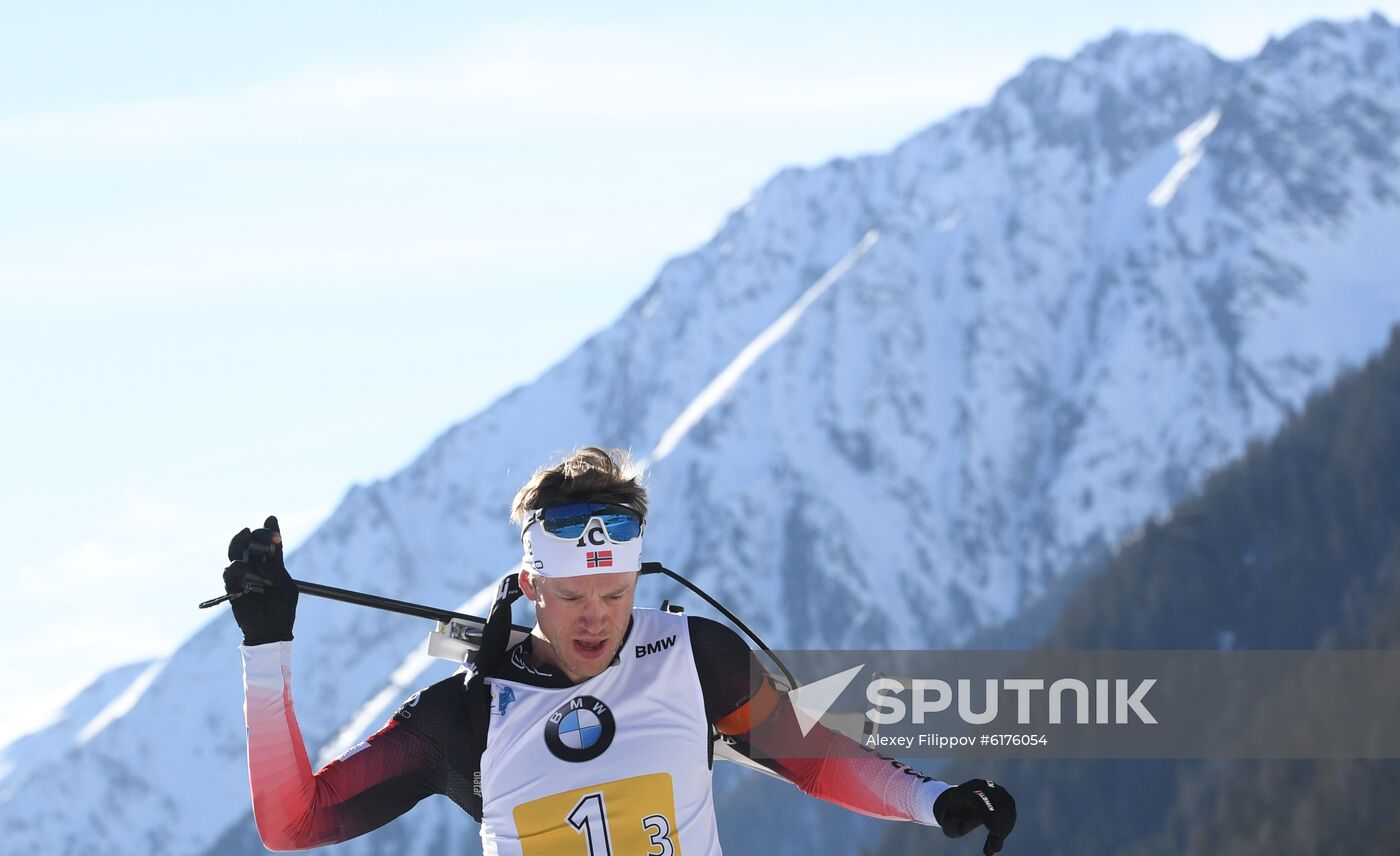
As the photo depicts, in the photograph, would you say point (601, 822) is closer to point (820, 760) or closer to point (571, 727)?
point (571, 727)

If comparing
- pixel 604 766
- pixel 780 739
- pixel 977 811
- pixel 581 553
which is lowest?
pixel 977 811

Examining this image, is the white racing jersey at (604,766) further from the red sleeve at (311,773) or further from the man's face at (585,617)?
the red sleeve at (311,773)

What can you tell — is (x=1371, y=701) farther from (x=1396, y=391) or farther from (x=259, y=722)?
(x=259, y=722)

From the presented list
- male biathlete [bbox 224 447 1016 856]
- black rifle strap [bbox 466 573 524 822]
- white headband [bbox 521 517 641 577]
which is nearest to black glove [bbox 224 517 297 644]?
male biathlete [bbox 224 447 1016 856]

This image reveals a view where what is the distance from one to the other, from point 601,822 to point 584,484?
3.25ft

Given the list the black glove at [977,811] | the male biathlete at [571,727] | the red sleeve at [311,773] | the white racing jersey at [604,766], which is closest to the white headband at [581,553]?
the male biathlete at [571,727]

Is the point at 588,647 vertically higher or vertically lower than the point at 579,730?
higher

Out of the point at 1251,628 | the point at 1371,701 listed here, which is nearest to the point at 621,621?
the point at 1371,701

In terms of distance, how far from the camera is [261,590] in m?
5.50

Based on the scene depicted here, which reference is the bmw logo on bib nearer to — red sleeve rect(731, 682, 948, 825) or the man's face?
the man's face

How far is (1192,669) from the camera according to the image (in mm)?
152250

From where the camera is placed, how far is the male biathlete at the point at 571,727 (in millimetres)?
5520

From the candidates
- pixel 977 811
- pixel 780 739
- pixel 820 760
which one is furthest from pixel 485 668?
pixel 977 811

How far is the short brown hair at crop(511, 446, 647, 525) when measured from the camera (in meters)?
5.88
